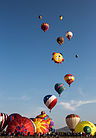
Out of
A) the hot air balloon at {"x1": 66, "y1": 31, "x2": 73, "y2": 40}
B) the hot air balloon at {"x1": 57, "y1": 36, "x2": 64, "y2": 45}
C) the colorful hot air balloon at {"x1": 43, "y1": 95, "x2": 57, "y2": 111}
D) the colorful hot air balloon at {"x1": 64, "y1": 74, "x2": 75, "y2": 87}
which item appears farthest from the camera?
the hot air balloon at {"x1": 66, "y1": 31, "x2": 73, "y2": 40}

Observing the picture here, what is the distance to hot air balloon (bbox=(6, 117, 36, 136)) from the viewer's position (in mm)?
24656

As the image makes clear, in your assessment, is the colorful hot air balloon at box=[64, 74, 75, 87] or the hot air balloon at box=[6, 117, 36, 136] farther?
the colorful hot air balloon at box=[64, 74, 75, 87]

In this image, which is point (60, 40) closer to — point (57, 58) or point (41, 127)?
point (57, 58)

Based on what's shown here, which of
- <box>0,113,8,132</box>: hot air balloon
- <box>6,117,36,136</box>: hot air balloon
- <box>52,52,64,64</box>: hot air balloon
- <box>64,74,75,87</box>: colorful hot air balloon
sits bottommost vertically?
<box>6,117,36,136</box>: hot air balloon

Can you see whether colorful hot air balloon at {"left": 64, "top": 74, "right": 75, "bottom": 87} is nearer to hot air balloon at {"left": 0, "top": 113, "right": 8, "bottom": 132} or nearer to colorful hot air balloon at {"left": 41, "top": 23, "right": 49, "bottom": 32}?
colorful hot air balloon at {"left": 41, "top": 23, "right": 49, "bottom": 32}

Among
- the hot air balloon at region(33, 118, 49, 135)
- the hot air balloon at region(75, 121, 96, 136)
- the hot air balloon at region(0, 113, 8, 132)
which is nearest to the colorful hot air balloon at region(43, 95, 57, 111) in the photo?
the hot air balloon at region(75, 121, 96, 136)

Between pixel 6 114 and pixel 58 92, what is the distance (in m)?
15.6

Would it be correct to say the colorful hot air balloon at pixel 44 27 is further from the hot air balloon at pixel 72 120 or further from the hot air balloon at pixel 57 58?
the hot air balloon at pixel 72 120

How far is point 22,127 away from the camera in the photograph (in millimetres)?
24844

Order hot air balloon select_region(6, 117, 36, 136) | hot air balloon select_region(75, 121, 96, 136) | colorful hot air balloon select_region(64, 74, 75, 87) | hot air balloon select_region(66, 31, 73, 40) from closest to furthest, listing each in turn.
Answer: hot air balloon select_region(6, 117, 36, 136), hot air balloon select_region(75, 121, 96, 136), colorful hot air balloon select_region(64, 74, 75, 87), hot air balloon select_region(66, 31, 73, 40)

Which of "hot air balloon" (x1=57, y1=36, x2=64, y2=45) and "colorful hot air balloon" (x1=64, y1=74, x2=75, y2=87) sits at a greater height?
"hot air balloon" (x1=57, y1=36, x2=64, y2=45)

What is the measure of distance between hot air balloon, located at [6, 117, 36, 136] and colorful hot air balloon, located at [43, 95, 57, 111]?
592 inches

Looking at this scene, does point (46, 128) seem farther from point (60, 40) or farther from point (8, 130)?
point (60, 40)

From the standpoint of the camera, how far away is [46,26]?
4391 cm
